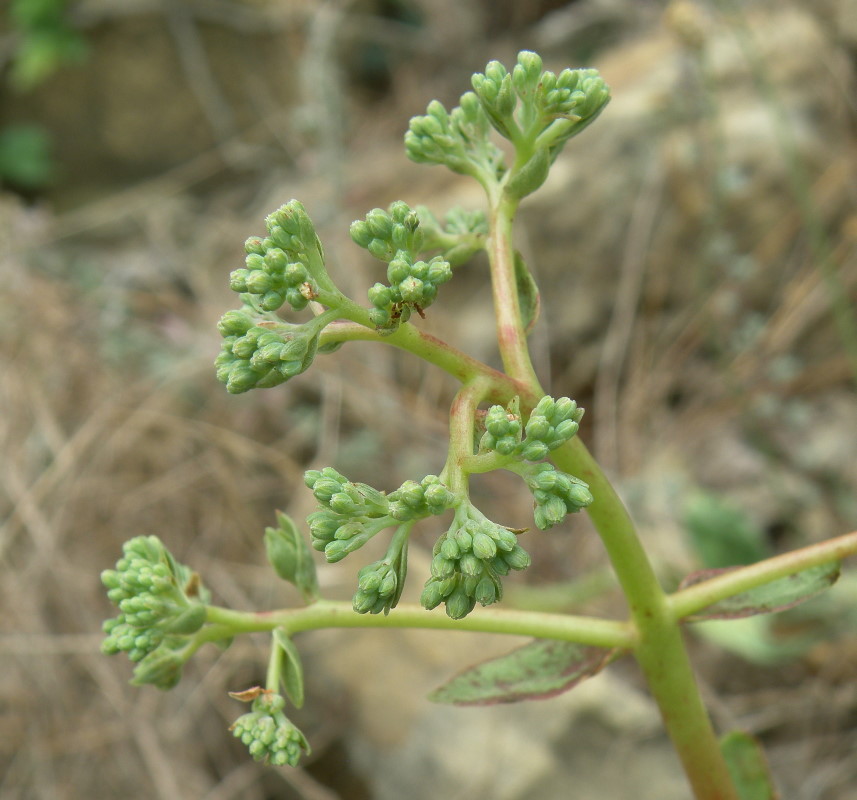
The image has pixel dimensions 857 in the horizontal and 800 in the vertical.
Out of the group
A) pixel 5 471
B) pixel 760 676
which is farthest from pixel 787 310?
pixel 5 471

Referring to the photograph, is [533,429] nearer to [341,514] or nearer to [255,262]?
[341,514]

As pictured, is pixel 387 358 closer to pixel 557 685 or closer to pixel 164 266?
pixel 164 266

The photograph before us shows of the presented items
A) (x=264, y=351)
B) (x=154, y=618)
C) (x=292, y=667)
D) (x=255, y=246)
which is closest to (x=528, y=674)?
(x=292, y=667)

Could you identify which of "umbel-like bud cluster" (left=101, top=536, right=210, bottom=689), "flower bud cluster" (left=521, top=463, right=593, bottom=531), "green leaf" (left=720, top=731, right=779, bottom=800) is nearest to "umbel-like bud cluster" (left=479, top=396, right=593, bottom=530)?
"flower bud cluster" (left=521, top=463, right=593, bottom=531)

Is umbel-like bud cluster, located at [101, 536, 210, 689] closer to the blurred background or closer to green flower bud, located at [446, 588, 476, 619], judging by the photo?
green flower bud, located at [446, 588, 476, 619]

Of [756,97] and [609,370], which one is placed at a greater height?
[756,97]
